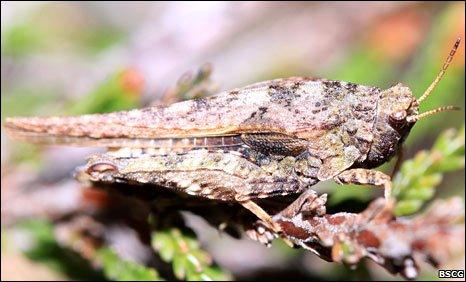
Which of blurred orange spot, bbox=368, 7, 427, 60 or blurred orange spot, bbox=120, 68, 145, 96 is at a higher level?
blurred orange spot, bbox=368, 7, 427, 60

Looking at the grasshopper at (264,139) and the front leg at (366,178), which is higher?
the grasshopper at (264,139)

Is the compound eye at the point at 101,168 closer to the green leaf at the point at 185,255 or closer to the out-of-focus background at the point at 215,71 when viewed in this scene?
the green leaf at the point at 185,255

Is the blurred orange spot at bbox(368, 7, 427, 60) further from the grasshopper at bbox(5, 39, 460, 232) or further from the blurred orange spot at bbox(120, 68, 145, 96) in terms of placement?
the blurred orange spot at bbox(120, 68, 145, 96)

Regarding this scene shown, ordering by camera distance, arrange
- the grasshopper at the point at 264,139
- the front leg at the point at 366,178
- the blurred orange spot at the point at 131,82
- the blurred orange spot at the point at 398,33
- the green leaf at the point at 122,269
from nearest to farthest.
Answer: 1. the front leg at the point at 366,178
2. the grasshopper at the point at 264,139
3. the green leaf at the point at 122,269
4. the blurred orange spot at the point at 131,82
5. the blurred orange spot at the point at 398,33

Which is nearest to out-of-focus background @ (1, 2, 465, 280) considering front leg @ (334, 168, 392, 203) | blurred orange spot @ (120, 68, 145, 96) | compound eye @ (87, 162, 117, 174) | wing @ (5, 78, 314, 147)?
blurred orange spot @ (120, 68, 145, 96)

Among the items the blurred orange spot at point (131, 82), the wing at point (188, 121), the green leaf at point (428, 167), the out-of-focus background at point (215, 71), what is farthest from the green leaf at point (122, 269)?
the green leaf at point (428, 167)

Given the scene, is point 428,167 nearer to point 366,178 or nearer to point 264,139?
point 366,178
